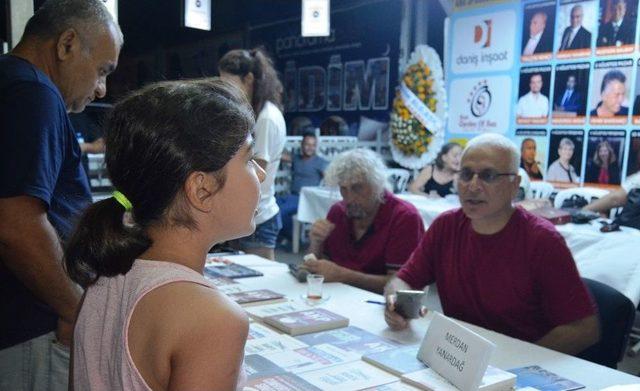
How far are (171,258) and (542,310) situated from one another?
4.66 feet

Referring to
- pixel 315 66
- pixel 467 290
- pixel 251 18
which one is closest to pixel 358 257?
pixel 467 290

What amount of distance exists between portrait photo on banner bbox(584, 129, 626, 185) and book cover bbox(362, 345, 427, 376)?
4.00 meters

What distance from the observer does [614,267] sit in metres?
3.14

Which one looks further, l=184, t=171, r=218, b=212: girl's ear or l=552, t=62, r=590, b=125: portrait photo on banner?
l=552, t=62, r=590, b=125: portrait photo on banner

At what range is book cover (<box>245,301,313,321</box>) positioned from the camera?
5.71 feet

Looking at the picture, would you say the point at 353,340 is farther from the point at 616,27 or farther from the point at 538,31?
the point at 538,31

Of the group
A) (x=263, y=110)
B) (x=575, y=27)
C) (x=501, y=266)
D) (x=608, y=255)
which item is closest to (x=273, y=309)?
(x=501, y=266)

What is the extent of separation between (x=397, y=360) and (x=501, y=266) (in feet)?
2.17

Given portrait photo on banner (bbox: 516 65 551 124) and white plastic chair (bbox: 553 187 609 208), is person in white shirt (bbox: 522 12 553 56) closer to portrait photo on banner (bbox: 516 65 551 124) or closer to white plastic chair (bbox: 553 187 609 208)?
portrait photo on banner (bbox: 516 65 551 124)

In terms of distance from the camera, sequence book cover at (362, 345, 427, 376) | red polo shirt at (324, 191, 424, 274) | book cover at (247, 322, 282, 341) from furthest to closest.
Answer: red polo shirt at (324, 191, 424, 274) → book cover at (247, 322, 282, 341) → book cover at (362, 345, 427, 376)

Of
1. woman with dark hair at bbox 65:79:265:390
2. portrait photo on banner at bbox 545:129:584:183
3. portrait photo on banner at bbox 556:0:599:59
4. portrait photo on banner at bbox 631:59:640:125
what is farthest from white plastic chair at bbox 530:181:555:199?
woman with dark hair at bbox 65:79:265:390

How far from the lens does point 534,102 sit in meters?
5.26

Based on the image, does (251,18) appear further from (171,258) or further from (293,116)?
(171,258)

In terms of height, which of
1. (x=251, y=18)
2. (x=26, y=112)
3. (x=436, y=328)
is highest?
(x=251, y=18)
